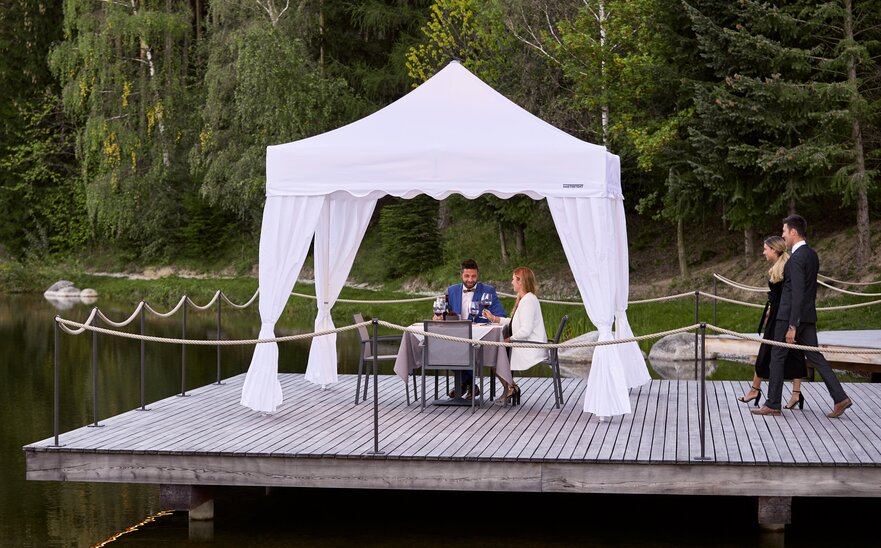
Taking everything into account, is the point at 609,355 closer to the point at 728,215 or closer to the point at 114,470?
the point at 114,470

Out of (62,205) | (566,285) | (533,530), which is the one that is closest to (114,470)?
(533,530)

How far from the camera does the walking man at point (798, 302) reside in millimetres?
10578

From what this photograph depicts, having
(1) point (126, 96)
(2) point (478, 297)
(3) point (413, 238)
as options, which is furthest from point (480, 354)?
(1) point (126, 96)

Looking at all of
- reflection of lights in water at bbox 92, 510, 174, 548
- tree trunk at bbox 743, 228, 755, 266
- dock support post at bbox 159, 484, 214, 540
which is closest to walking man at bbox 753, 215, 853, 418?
dock support post at bbox 159, 484, 214, 540

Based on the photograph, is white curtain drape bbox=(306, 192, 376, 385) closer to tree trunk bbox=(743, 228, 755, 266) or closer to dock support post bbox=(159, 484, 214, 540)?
dock support post bbox=(159, 484, 214, 540)

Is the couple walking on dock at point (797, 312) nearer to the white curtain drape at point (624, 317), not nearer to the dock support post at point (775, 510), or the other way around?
the white curtain drape at point (624, 317)

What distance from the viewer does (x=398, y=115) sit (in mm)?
12172

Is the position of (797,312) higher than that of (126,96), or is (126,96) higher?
(126,96)

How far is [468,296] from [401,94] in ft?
83.2

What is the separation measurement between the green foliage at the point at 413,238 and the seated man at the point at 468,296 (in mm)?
19234

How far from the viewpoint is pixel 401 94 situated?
37.1 metres

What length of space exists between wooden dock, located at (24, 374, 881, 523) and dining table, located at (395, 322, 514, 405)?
1.46 feet

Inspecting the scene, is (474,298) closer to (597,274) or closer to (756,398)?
(597,274)

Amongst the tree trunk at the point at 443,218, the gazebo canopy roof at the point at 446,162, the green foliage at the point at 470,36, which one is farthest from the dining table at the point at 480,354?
the tree trunk at the point at 443,218
